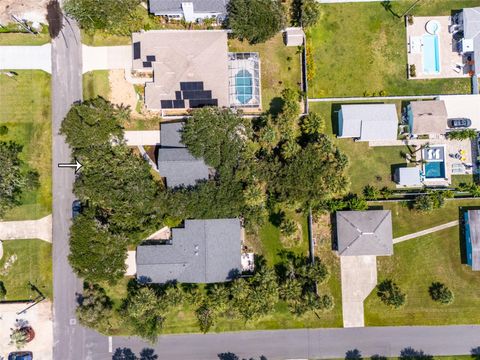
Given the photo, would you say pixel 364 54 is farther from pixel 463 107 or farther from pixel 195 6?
pixel 195 6

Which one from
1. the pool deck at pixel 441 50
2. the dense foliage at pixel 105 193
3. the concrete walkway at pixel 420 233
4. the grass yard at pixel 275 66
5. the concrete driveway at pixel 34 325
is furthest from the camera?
the pool deck at pixel 441 50

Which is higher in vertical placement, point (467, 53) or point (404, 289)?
point (467, 53)

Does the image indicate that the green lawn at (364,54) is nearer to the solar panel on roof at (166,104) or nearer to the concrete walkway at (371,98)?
the concrete walkway at (371,98)

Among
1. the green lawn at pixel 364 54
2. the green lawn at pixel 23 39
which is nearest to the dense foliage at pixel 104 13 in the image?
the green lawn at pixel 23 39

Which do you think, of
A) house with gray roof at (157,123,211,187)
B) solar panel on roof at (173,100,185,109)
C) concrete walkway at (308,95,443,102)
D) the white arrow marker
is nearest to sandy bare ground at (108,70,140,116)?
solar panel on roof at (173,100,185,109)

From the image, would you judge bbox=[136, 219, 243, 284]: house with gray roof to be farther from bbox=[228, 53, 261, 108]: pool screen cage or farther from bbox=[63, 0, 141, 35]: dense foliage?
bbox=[63, 0, 141, 35]: dense foliage

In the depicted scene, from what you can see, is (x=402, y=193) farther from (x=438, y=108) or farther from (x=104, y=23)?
(x=104, y=23)

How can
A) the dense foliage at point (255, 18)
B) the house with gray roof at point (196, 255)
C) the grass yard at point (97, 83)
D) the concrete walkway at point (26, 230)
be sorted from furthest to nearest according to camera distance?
the grass yard at point (97, 83) < the concrete walkway at point (26, 230) < the house with gray roof at point (196, 255) < the dense foliage at point (255, 18)

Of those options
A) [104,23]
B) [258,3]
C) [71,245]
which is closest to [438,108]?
[258,3]
